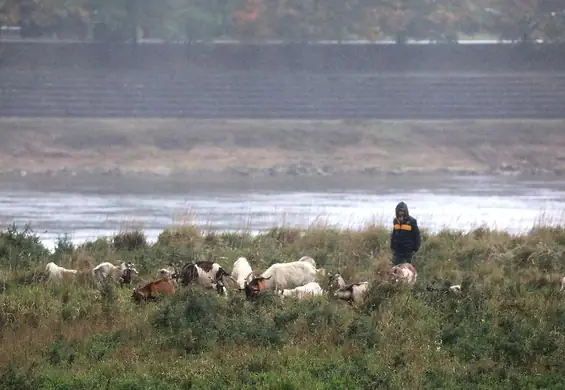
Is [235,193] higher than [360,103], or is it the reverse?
[360,103]

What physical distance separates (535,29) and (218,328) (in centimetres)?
5354

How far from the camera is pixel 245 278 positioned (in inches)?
511

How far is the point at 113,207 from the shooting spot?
97.5ft

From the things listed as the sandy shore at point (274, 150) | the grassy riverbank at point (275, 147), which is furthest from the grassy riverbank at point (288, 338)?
the grassy riverbank at point (275, 147)

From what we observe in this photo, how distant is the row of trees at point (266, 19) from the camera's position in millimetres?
57500

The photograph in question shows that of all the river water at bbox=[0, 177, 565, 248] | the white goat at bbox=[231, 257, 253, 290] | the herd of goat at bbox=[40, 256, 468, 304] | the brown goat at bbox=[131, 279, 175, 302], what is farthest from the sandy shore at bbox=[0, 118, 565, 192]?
the brown goat at bbox=[131, 279, 175, 302]

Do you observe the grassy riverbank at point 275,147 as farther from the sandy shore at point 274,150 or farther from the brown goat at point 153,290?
the brown goat at point 153,290

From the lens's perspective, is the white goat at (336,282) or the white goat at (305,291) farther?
the white goat at (336,282)

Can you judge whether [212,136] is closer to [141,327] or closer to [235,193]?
[235,193]

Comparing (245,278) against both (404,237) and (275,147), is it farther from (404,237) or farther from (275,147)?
(275,147)

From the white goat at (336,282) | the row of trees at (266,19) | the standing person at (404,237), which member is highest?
the row of trees at (266,19)

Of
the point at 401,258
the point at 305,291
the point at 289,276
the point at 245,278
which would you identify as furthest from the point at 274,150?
the point at 305,291

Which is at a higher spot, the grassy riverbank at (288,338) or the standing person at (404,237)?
the standing person at (404,237)

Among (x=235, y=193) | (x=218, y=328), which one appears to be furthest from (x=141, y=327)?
(x=235, y=193)
